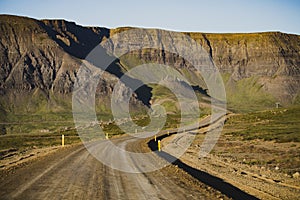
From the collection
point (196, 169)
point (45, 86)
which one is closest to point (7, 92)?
point (45, 86)

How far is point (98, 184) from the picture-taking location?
1431 cm

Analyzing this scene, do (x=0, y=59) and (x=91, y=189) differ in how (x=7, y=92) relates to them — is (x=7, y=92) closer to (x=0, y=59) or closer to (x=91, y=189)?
(x=0, y=59)

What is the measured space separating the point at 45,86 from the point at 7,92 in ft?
61.6

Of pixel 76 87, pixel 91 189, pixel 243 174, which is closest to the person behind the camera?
pixel 91 189

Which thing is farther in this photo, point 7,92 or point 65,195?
point 7,92

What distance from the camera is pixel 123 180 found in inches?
605

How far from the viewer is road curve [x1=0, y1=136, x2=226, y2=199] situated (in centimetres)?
1242

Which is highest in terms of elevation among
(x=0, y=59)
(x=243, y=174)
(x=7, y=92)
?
(x=0, y=59)

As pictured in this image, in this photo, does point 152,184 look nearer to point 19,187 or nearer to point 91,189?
point 91,189

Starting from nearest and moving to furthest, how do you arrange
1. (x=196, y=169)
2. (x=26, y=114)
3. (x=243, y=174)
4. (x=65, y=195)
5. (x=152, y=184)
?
1. (x=65, y=195)
2. (x=152, y=184)
3. (x=243, y=174)
4. (x=196, y=169)
5. (x=26, y=114)

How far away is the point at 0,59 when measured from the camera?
199 metres

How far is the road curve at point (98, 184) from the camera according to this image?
12422mm

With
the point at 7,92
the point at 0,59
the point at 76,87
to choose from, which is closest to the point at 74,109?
the point at 76,87

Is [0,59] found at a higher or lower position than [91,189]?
higher
